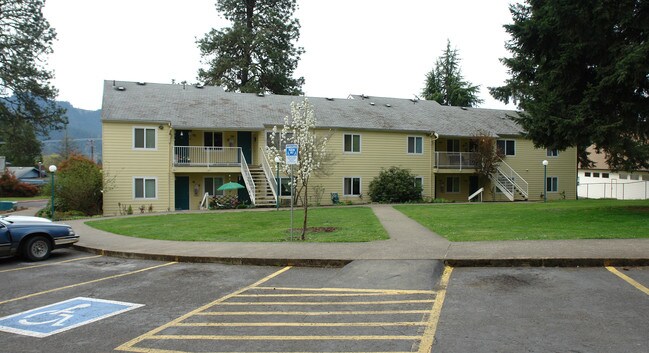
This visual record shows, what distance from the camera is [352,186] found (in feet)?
98.1

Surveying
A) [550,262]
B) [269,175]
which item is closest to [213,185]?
[269,175]

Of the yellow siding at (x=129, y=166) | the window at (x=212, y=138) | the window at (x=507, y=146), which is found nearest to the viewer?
the yellow siding at (x=129, y=166)

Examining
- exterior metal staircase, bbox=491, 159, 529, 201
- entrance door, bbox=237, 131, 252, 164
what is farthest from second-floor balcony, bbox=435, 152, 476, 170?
entrance door, bbox=237, 131, 252, 164

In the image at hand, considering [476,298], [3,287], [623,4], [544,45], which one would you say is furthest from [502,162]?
[3,287]

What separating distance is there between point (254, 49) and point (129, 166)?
2357 centimetres

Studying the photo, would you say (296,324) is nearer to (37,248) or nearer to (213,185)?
(37,248)

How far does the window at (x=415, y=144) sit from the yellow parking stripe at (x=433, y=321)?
23458 millimetres

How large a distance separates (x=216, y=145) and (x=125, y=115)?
5635 millimetres

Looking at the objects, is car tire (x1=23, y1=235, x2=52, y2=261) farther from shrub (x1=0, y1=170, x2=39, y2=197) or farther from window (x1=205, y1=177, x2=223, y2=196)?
shrub (x1=0, y1=170, x2=39, y2=197)

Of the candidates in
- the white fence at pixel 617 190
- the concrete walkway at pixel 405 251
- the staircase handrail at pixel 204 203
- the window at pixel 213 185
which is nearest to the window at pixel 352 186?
the window at pixel 213 185

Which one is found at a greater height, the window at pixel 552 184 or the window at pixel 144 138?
the window at pixel 144 138

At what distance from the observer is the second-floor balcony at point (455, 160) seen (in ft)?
103

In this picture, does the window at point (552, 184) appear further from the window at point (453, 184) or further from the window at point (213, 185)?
the window at point (213, 185)

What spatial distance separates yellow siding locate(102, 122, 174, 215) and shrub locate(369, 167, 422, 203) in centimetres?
1248
